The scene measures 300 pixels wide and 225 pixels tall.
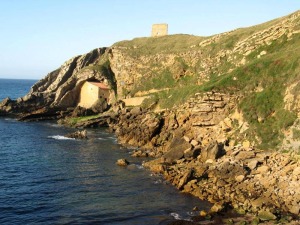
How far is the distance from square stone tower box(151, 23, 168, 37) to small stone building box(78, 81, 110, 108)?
23703mm

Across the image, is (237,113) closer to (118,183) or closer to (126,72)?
(118,183)

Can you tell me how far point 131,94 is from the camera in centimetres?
8669

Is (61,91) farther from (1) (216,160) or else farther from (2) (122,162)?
(1) (216,160)

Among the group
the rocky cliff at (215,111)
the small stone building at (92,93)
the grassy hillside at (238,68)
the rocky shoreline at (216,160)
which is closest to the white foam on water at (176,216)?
the rocky shoreline at (216,160)

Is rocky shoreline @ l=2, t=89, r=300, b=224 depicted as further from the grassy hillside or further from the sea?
the grassy hillside

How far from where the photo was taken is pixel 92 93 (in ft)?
311

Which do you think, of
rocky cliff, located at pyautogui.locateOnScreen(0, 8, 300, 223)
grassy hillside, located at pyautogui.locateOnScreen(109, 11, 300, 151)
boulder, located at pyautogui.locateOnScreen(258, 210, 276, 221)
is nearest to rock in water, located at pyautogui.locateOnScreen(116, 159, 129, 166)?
rocky cliff, located at pyautogui.locateOnScreen(0, 8, 300, 223)

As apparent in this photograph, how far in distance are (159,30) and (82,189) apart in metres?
75.8

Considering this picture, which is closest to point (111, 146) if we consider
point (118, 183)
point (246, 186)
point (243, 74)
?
point (118, 183)

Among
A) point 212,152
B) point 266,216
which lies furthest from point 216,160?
point 266,216

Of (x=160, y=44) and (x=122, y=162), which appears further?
(x=160, y=44)

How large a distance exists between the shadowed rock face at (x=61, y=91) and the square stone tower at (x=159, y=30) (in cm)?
1745

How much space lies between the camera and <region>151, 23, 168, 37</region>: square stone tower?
105688 millimetres

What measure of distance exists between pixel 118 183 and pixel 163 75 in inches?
1873
